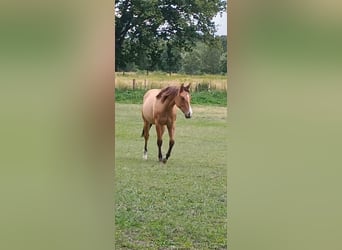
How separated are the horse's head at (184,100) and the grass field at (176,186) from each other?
0.10ft

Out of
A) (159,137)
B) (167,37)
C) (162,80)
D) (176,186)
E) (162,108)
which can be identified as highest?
(167,37)

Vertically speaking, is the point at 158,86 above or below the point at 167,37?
below

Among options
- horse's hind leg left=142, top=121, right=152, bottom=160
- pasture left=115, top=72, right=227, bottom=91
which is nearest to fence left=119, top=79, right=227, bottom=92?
pasture left=115, top=72, right=227, bottom=91

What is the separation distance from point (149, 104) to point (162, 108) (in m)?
0.06

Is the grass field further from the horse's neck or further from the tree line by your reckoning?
the tree line

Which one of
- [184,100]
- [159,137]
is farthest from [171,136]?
[184,100]

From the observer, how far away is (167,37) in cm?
182

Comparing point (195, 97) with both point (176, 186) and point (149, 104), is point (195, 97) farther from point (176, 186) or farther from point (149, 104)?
point (176, 186)

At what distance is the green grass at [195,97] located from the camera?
1.78 meters

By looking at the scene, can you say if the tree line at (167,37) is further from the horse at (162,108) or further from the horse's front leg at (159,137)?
the horse's front leg at (159,137)
